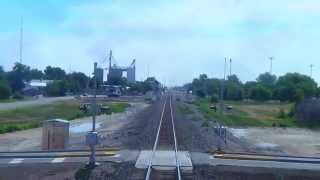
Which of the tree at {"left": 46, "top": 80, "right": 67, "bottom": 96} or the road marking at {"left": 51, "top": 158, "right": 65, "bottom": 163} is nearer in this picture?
the road marking at {"left": 51, "top": 158, "right": 65, "bottom": 163}

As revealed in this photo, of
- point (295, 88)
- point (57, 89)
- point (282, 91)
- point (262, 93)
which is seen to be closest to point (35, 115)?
point (295, 88)

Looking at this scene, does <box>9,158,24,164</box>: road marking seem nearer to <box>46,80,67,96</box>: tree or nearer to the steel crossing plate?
the steel crossing plate

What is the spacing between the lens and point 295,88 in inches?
5969

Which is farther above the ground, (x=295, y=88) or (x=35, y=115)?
(x=295, y=88)

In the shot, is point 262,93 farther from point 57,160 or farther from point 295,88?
point 57,160

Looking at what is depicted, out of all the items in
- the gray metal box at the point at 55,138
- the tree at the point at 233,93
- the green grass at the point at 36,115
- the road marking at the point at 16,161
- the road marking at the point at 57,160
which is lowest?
the green grass at the point at 36,115

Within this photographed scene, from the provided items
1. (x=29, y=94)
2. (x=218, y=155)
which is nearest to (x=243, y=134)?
(x=218, y=155)

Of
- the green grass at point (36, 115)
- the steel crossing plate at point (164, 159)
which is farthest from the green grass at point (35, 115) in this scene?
the steel crossing plate at point (164, 159)

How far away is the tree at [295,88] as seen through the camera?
14660 centimetres

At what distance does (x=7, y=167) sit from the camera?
72.7ft

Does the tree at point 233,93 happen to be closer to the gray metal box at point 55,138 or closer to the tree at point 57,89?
the tree at point 57,89

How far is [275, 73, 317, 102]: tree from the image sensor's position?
5772 inches

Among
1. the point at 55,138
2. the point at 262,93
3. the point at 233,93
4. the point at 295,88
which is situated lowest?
the point at 55,138

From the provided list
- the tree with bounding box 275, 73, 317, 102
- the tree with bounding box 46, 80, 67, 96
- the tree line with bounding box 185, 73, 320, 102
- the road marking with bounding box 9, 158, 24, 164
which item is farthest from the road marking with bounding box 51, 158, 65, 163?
the tree with bounding box 46, 80, 67, 96
